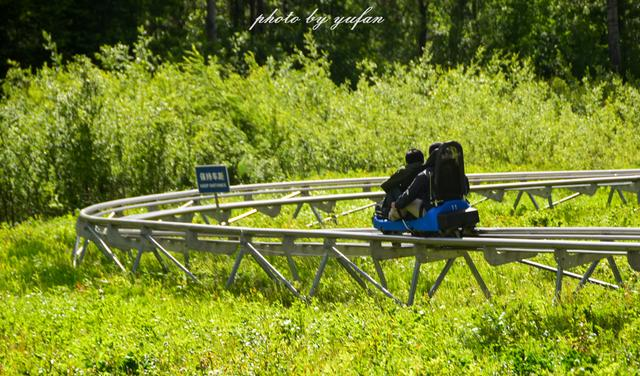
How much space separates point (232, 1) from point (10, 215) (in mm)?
41610

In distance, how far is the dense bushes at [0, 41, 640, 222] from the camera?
26.3 m

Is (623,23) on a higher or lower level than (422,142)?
higher

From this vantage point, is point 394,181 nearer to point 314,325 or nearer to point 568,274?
point 568,274

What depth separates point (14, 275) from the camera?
643 inches

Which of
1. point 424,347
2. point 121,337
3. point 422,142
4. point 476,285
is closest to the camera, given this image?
point 424,347

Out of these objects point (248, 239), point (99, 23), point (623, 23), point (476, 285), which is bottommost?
point (476, 285)

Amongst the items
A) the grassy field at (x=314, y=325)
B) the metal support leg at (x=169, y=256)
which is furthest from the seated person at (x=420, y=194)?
the metal support leg at (x=169, y=256)

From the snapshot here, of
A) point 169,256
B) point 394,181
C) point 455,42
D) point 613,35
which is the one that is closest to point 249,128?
point 169,256

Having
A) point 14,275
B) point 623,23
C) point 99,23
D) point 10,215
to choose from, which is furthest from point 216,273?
point 99,23

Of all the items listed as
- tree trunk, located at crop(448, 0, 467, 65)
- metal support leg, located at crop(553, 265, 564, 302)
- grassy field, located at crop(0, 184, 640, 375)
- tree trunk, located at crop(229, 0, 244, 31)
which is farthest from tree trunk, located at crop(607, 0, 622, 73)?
metal support leg, located at crop(553, 265, 564, 302)

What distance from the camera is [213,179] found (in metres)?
16.1

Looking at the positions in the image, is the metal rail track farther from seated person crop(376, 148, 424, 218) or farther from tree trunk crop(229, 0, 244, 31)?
tree trunk crop(229, 0, 244, 31)

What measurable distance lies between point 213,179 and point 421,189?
464 centimetres

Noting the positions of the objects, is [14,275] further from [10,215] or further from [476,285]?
[10,215]
